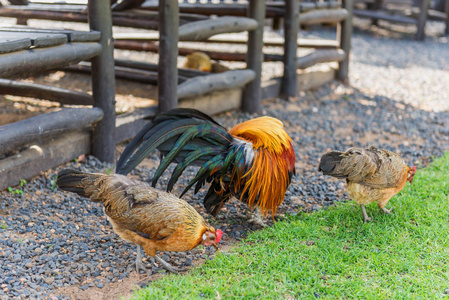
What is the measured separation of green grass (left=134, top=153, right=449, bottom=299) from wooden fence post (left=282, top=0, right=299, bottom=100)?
4.10 meters

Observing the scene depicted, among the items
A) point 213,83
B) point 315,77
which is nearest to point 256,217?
point 213,83

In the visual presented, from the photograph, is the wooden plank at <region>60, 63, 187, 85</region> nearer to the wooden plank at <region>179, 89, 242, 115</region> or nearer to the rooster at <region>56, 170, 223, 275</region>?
the wooden plank at <region>179, 89, 242, 115</region>

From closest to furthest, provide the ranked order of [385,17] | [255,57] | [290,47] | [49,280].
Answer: [49,280] < [255,57] < [290,47] < [385,17]

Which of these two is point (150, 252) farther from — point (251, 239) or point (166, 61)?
point (166, 61)

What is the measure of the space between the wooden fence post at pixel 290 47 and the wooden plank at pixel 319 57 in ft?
0.73

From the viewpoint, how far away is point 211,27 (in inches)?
262

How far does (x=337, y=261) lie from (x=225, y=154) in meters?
1.27

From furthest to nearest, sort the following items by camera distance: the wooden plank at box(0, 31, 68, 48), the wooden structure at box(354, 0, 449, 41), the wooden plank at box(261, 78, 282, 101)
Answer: the wooden structure at box(354, 0, 449, 41), the wooden plank at box(261, 78, 282, 101), the wooden plank at box(0, 31, 68, 48)

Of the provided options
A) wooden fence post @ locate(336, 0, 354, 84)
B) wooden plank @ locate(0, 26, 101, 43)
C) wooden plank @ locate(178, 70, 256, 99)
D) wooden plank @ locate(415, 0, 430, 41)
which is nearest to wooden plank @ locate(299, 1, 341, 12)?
wooden fence post @ locate(336, 0, 354, 84)

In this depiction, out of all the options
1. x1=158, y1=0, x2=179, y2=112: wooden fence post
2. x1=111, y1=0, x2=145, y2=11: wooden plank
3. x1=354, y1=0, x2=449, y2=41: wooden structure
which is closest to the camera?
x1=158, y1=0, x2=179, y2=112: wooden fence post

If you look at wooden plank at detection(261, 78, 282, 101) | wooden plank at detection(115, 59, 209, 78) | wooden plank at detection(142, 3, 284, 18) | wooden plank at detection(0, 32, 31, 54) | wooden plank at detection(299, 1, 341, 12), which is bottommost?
wooden plank at detection(261, 78, 282, 101)

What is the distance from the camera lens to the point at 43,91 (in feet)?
20.2

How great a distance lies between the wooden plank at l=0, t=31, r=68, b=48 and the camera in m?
4.53

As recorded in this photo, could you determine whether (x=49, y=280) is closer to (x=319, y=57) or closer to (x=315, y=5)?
(x=319, y=57)
